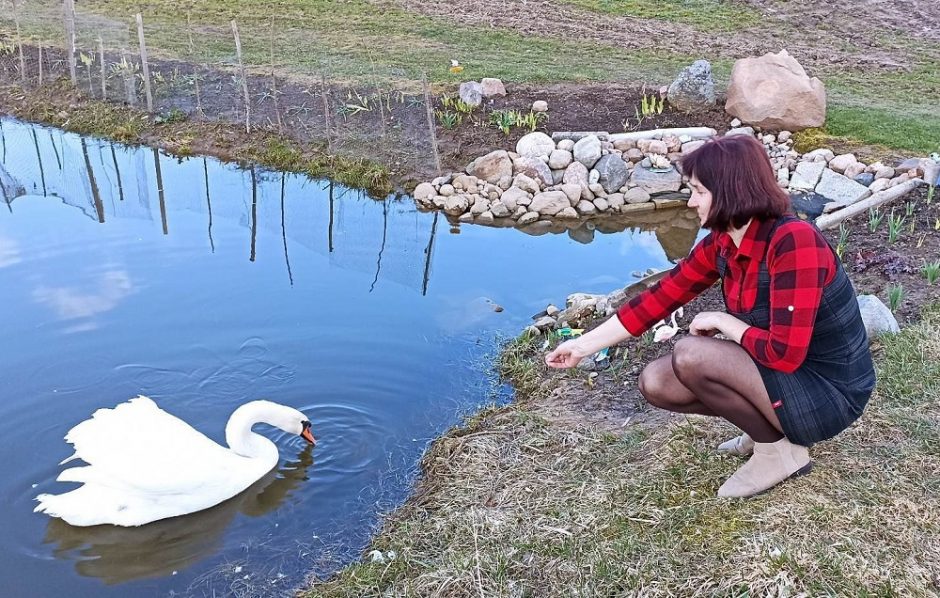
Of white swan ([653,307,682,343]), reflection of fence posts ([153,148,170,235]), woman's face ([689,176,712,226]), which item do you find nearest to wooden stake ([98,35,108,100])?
reflection of fence posts ([153,148,170,235])

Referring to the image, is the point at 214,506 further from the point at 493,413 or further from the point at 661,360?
the point at 661,360

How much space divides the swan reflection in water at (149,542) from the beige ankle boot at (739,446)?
7.81 ft

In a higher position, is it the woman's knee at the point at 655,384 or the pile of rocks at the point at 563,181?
the woman's knee at the point at 655,384

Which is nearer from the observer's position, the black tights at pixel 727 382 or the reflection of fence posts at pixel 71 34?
the black tights at pixel 727 382

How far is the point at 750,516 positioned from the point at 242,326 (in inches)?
164

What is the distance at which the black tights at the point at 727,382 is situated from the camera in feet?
10.8

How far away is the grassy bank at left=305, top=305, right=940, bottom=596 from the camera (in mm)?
3275

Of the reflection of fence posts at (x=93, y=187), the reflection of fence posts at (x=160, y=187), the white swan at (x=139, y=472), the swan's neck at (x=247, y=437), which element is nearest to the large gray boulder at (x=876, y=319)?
the swan's neck at (x=247, y=437)

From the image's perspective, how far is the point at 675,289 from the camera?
141 inches

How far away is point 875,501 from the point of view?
360 centimetres

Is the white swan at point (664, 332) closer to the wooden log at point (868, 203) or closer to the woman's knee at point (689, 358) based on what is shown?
the woman's knee at point (689, 358)

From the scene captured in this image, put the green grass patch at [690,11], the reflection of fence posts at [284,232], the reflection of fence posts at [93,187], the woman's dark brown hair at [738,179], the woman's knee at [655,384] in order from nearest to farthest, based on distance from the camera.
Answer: the woman's dark brown hair at [738,179]
the woman's knee at [655,384]
the reflection of fence posts at [284,232]
the reflection of fence posts at [93,187]
the green grass patch at [690,11]

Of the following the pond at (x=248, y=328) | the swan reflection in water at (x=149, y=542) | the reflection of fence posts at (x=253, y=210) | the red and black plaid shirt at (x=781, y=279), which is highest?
the red and black plaid shirt at (x=781, y=279)

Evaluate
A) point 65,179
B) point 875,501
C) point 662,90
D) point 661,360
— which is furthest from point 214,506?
point 662,90
